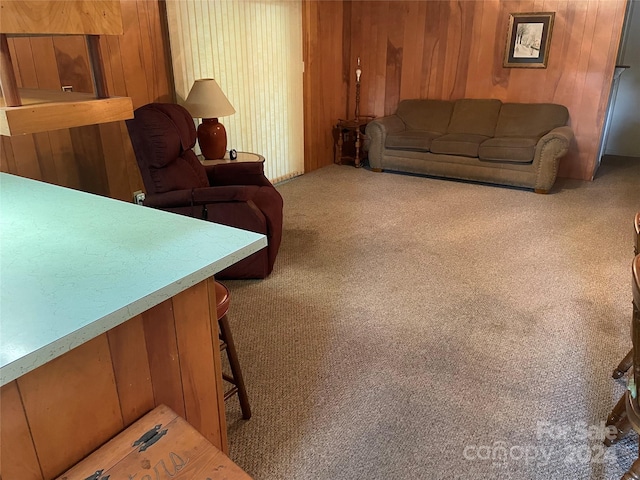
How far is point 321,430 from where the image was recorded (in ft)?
6.19

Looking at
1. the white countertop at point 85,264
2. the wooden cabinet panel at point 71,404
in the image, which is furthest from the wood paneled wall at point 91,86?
the wooden cabinet panel at point 71,404

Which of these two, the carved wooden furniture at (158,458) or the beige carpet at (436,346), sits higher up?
the carved wooden furniture at (158,458)

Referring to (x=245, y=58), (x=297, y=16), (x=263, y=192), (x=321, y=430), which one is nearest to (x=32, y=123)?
(x=321, y=430)

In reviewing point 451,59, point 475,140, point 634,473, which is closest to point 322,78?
point 451,59

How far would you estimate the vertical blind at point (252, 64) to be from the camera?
3.96m

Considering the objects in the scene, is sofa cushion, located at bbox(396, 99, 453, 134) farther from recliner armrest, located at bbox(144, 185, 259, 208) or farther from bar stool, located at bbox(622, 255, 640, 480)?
bar stool, located at bbox(622, 255, 640, 480)

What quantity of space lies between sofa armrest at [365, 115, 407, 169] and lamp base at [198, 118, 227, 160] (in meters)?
2.33

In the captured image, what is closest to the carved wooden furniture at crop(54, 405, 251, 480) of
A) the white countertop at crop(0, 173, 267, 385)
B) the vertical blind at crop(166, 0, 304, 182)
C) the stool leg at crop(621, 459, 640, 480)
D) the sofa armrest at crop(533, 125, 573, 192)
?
the white countertop at crop(0, 173, 267, 385)

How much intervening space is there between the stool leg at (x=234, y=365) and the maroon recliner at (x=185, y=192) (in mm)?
1182

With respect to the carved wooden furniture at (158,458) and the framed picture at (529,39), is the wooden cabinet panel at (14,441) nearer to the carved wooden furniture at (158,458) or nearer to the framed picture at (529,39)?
the carved wooden furniture at (158,458)

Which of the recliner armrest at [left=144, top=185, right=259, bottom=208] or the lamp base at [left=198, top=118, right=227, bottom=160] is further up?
the lamp base at [left=198, top=118, right=227, bottom=160]

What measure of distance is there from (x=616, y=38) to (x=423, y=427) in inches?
191

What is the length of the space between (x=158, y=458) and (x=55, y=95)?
2.88ft

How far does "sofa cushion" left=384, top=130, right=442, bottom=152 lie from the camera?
216 inches
